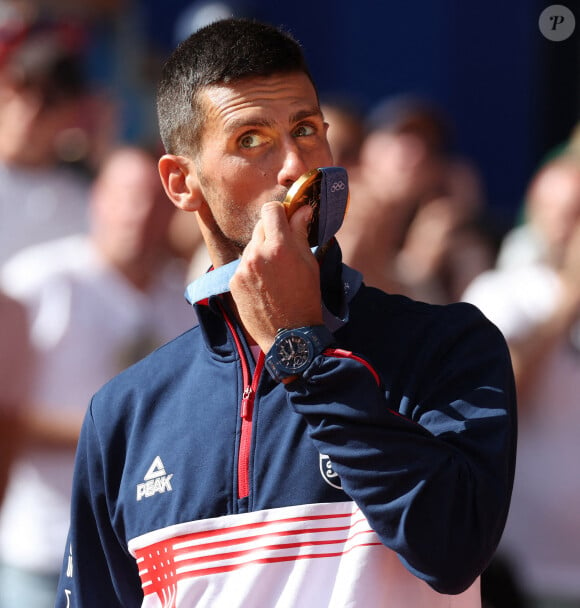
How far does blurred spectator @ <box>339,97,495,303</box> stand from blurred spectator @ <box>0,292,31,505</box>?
178 centimetres

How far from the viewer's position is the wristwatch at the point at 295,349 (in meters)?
2.05

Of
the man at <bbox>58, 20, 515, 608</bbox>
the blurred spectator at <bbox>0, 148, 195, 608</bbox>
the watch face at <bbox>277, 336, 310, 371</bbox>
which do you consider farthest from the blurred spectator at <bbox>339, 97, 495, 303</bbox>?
the watch face at <bbox>277, 336, 310, 371</bbox>

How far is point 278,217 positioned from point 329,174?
14 cm

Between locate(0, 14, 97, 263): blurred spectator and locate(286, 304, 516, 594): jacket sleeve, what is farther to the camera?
locate(0, 14, 97, 263): blurred spectator

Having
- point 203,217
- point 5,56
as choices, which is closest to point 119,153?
point 5,56

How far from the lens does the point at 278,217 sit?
2.15 meters

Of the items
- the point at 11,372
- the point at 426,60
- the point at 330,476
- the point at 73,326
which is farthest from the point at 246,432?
the point at 426,60

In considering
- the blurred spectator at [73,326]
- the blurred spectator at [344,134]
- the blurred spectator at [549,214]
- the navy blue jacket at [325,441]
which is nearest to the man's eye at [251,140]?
the navy blue jacket at [325,441]

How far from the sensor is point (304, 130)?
235 centimetres

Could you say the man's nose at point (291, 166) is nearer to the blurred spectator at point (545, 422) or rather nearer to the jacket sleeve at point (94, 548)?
the jacket sleeve at point (94, 548)

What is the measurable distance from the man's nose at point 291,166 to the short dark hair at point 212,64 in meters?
0.16

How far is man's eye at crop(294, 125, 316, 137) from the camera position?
2340 mm

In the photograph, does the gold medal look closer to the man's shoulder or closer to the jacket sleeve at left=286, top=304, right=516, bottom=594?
the jacket sleeve at left=286, top=304, right=516, bottom=594

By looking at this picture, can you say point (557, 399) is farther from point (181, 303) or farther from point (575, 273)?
point (181, 303)
